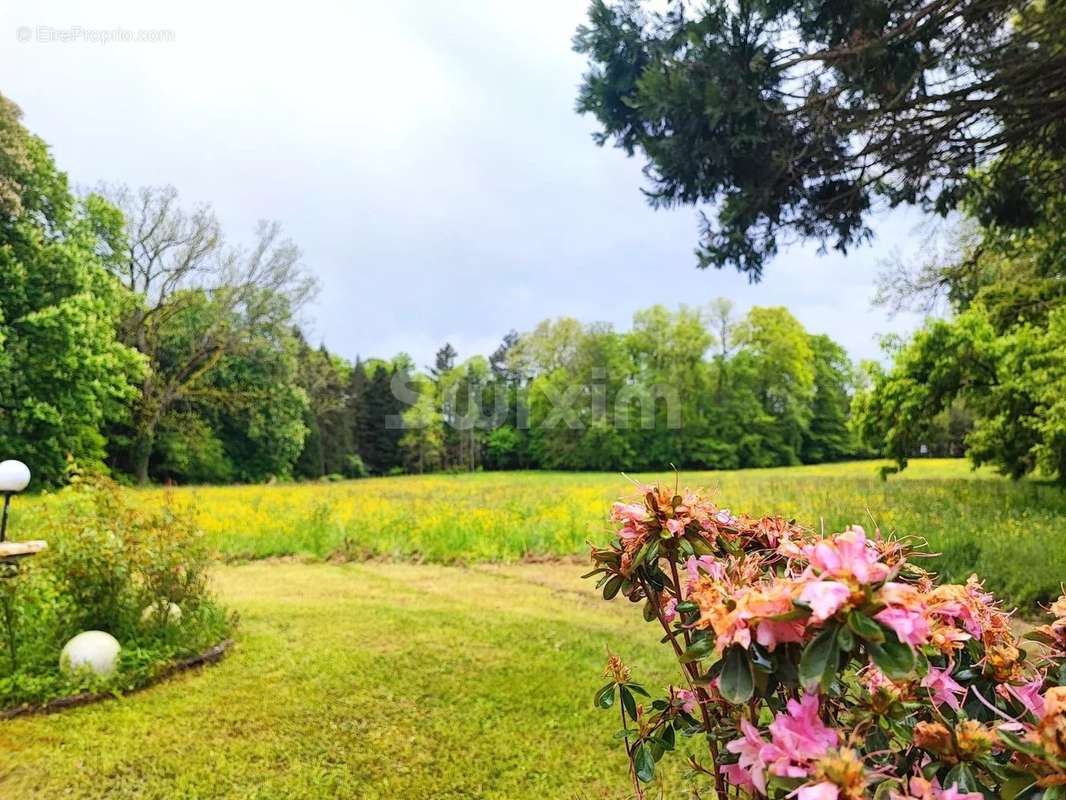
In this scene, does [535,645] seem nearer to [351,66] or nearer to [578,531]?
[578,531]

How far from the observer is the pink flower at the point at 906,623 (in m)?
0.61

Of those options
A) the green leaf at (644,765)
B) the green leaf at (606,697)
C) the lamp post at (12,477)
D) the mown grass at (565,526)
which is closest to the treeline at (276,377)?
the mown grass at (565,526)

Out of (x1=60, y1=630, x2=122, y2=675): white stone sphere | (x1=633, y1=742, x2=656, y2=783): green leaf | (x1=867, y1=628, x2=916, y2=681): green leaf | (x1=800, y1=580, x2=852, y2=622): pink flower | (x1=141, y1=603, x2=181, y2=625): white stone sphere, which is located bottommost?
(x1=60, y1=630, x2=122, y2=675): white stone sphere

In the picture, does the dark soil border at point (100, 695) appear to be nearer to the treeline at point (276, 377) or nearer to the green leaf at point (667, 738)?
the green leaf at point (667, 738)

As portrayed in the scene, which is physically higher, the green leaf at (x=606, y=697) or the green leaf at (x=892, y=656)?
the green leaf at (x=892, y=656)

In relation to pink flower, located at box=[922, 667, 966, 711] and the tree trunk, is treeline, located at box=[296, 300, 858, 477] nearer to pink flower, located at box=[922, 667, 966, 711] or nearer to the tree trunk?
the tree trunk

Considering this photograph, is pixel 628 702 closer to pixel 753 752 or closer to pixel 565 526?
pixel 753 752

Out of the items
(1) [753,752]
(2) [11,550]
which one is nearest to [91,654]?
(2) [11,550]

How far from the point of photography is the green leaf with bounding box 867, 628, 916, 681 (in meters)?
0.60

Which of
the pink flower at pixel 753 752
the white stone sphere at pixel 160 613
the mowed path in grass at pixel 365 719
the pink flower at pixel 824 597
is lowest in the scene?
the mowed path in grass at pixel 365 719

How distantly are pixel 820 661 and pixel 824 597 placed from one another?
7 centimetres

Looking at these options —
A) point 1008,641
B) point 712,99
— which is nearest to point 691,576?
point 1008,641

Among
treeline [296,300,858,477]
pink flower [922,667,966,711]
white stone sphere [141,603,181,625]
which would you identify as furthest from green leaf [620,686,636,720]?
treeline [296,300,858,477]

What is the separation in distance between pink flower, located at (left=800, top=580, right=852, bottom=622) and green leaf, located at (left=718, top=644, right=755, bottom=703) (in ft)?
0.35
